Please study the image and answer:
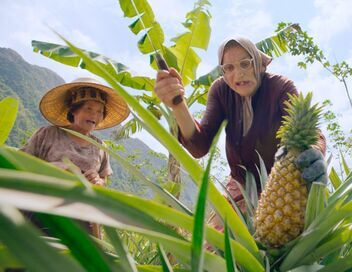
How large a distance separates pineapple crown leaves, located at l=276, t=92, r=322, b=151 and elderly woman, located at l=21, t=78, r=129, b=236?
121 centimetres

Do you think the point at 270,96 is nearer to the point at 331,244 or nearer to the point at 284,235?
the point at 284,235

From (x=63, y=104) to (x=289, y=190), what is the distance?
204cm

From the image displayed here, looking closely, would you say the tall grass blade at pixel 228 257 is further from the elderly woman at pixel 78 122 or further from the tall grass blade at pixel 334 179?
the elderly woman at pixel 78 122

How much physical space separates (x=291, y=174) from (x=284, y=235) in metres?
0.10

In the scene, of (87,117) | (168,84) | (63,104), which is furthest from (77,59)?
(168,84)

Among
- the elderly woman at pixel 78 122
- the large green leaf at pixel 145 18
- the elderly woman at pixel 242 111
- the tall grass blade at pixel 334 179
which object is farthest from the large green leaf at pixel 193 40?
the tall grass blade at pixel 334 179

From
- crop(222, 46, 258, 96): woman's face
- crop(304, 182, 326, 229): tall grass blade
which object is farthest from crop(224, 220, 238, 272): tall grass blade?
crop(222, 46, 258, 96): woman's face

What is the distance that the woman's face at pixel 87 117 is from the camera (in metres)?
2.22

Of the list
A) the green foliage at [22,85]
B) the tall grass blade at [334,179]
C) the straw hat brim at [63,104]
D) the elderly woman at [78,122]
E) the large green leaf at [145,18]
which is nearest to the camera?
the tall grass blade at [334,179]

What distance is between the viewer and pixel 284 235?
67 centimetres

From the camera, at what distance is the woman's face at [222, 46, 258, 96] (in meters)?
1.44

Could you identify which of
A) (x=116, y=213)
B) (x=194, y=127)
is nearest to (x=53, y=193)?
(x=116, y=213)

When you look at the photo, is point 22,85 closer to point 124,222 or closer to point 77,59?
point 77,59

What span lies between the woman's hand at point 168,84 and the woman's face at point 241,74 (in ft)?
1.47
